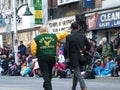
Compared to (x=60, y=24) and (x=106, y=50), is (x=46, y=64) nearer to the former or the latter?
(x=106, y=50)

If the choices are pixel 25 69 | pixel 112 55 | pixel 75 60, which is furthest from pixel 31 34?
pixel 75 60

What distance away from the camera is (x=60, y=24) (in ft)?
128

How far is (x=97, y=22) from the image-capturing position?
33.2m

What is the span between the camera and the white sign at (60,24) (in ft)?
123

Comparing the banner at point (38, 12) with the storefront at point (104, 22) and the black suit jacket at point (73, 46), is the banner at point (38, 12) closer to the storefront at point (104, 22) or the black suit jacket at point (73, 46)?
the storefront at point (104, 22)

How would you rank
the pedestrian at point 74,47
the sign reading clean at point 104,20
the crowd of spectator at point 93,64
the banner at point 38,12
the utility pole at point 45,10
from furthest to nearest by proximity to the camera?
the utility pole at point 45,10 → the banner at point 38,12 → the sign reading clean at point 104,20 → the crowd of spectator at point 93,64 → the pedestrian at point 74,47

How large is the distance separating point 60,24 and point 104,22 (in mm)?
7047

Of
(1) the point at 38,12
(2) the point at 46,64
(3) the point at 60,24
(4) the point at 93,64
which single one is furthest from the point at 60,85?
(1) the point at 38,12

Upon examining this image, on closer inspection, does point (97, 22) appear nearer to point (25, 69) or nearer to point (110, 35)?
point (110, 35)

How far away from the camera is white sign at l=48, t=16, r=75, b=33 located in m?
37.4

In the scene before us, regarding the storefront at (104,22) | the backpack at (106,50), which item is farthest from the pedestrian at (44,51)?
the storefront at (104,22)

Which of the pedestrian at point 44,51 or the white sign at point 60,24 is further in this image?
the white sign at point 60,24

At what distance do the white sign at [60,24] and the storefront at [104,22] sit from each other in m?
2.77

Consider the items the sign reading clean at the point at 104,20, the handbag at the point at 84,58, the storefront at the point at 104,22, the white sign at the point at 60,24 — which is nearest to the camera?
→ the handbag at the point at 84,58
